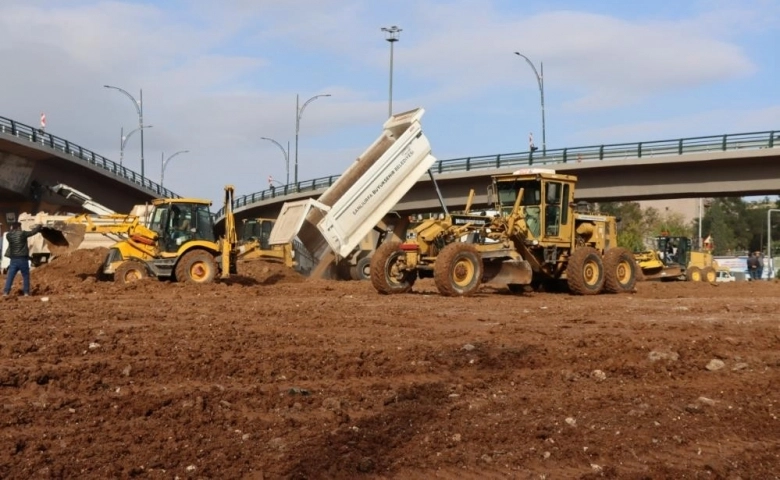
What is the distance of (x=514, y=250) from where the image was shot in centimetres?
1994

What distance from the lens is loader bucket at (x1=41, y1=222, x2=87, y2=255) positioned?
24000 mm

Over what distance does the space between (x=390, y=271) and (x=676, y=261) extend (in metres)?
19.0

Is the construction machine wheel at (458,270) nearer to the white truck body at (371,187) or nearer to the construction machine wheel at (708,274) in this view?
the white truck body at (371,187)

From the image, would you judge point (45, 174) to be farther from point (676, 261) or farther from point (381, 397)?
point (381, 397)

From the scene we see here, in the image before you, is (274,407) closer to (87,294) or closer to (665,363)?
(665,363)

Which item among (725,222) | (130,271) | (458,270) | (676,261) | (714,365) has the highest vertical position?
(725,222)

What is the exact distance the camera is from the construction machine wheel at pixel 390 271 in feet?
63.9

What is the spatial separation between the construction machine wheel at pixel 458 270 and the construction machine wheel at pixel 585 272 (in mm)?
2518

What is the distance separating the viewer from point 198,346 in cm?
982

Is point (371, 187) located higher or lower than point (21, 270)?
higher

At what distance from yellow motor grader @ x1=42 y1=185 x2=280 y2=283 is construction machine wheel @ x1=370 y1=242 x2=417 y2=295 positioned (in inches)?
204

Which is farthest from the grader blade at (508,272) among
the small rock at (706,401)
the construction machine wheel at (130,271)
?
the small rock at (706,401)

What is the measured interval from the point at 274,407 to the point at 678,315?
887 centimetres

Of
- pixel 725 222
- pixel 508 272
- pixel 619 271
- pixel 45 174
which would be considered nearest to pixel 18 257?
pixel 508 272
